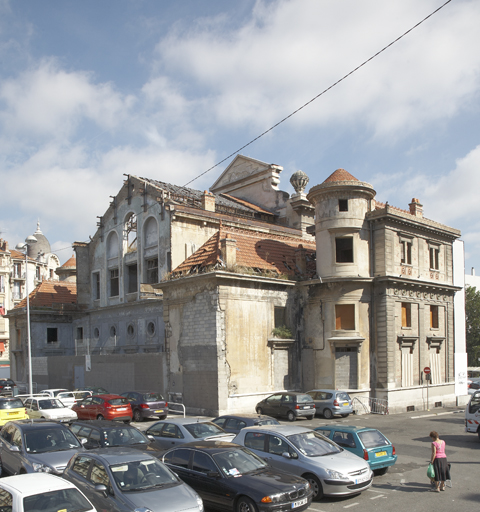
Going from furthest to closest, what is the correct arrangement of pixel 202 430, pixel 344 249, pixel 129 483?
pixel 344 249 → pixel 202 430 → pixel 129 483

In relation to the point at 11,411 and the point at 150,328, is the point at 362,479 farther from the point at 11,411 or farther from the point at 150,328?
the point at 150,328

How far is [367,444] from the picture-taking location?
47.9ft

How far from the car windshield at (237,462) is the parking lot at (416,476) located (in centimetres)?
178

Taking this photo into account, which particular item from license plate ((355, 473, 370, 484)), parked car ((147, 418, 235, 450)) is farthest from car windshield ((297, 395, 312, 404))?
license plate ((355, 473, 370, 484))

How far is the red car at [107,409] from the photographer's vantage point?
24500mm

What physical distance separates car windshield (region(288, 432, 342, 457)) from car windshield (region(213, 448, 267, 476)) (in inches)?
66.3

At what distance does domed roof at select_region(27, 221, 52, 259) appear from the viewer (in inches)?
3617

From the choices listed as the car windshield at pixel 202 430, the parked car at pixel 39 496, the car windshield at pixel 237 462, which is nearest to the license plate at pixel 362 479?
the car windshield at pixel 237 462

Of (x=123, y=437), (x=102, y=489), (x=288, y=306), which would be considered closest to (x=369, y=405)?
(x=288, y=306)

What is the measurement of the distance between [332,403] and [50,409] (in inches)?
533

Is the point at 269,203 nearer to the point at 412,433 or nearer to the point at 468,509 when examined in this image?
the point at 412,433

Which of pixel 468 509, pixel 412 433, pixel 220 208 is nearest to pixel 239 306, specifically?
pixel 412 433

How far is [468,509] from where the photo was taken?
38.9 feet

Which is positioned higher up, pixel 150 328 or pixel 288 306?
pixel 288 306
